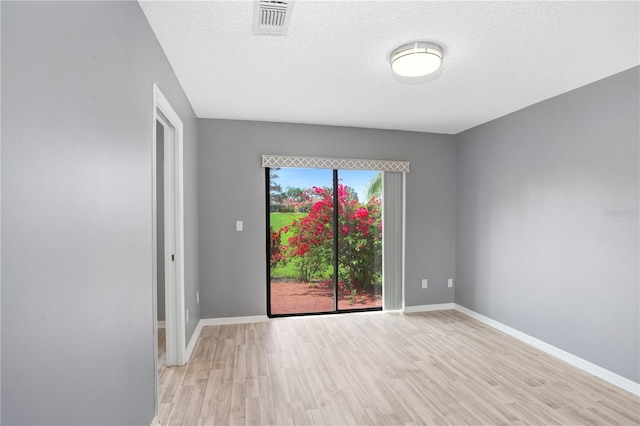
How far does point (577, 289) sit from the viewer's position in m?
2.89

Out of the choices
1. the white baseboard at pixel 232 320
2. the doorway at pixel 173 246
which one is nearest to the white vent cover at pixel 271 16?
the doorway at pixel 173 246

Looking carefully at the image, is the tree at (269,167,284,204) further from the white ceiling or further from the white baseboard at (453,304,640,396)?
the white baseboard at (453,304,640,396)

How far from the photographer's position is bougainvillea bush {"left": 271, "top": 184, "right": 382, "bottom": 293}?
13.9 ft

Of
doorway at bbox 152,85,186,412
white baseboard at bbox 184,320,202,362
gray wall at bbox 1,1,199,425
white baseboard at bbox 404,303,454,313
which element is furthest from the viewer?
white baseboard at bbox 404,303,454,313

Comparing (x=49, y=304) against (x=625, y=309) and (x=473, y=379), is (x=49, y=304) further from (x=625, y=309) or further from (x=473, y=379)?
(x=625, y=309)

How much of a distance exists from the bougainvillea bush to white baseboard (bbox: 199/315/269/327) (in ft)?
2.26

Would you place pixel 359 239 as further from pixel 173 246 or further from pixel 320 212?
pixel 173 246

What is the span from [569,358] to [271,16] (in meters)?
3.78

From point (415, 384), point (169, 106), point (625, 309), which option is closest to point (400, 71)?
point (169, 106)

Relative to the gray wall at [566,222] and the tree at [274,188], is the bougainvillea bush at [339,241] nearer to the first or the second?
the tree at [274,188]

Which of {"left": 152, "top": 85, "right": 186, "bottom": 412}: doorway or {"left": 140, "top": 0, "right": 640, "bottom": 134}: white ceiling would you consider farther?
{"left": 152, "top": 85, "right": 186, "bottom": 412}: doorway

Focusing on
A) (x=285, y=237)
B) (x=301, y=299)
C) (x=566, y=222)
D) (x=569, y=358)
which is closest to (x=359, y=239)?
(x=285, y=237)

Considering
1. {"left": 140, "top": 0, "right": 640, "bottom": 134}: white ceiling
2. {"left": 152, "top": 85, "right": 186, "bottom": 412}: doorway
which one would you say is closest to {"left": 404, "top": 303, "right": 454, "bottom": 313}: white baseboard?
{"left": 140, "top": 0, "right": 640, "bottom": 134}: white ceiling

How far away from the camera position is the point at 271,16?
5.90 ft
